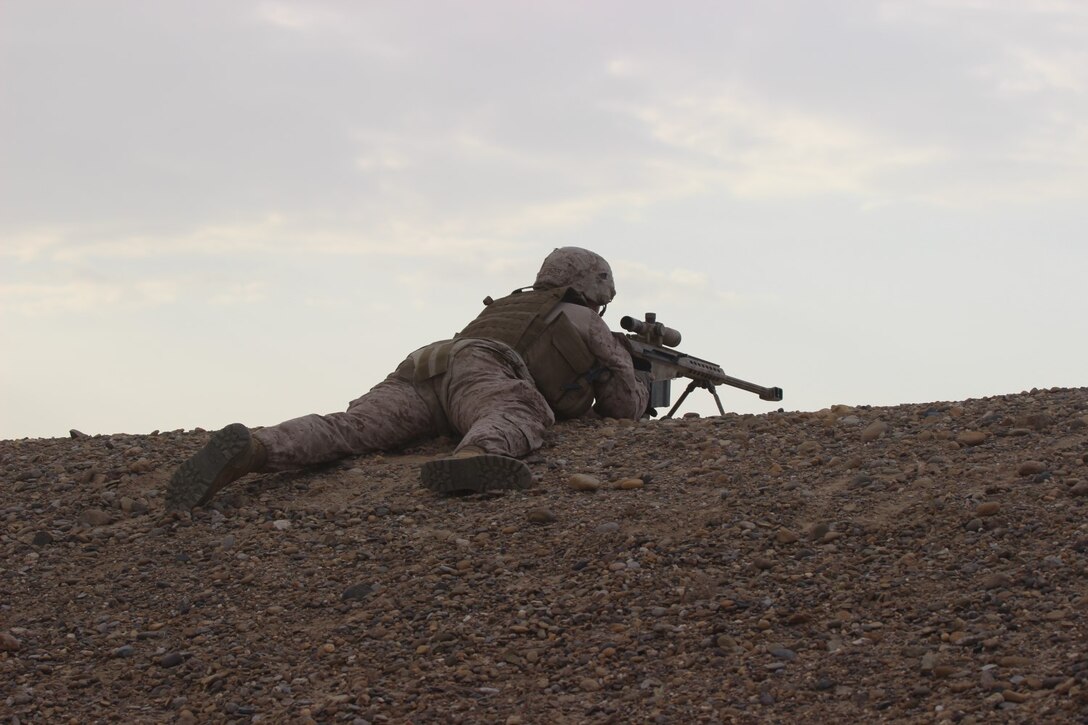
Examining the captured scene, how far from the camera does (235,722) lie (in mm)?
6113

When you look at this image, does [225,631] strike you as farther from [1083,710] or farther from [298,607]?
[1083,710]

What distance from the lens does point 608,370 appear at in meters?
10.3

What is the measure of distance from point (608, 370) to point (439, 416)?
1.32 metres

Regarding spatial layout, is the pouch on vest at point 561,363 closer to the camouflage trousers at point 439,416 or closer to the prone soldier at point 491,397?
the prone soldier at point 491,397

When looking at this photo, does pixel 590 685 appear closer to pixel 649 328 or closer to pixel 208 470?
pixel 208 470

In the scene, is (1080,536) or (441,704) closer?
(441,704)

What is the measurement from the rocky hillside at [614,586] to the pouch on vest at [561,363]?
874 millimetres

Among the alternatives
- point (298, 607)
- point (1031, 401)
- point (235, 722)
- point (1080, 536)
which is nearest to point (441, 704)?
point (235, 722)

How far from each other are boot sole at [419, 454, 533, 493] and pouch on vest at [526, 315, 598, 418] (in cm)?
188

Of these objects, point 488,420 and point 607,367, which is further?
point 607,367

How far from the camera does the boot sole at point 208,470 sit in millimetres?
8617

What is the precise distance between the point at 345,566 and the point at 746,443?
278cm

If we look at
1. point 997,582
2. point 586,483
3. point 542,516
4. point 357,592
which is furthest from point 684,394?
point 997,582

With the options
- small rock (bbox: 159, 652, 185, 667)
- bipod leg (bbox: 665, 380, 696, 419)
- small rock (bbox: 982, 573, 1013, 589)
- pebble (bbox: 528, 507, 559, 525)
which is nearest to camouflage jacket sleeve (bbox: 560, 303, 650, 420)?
bipod leg (bbox: 665, 380, 696, 419)
